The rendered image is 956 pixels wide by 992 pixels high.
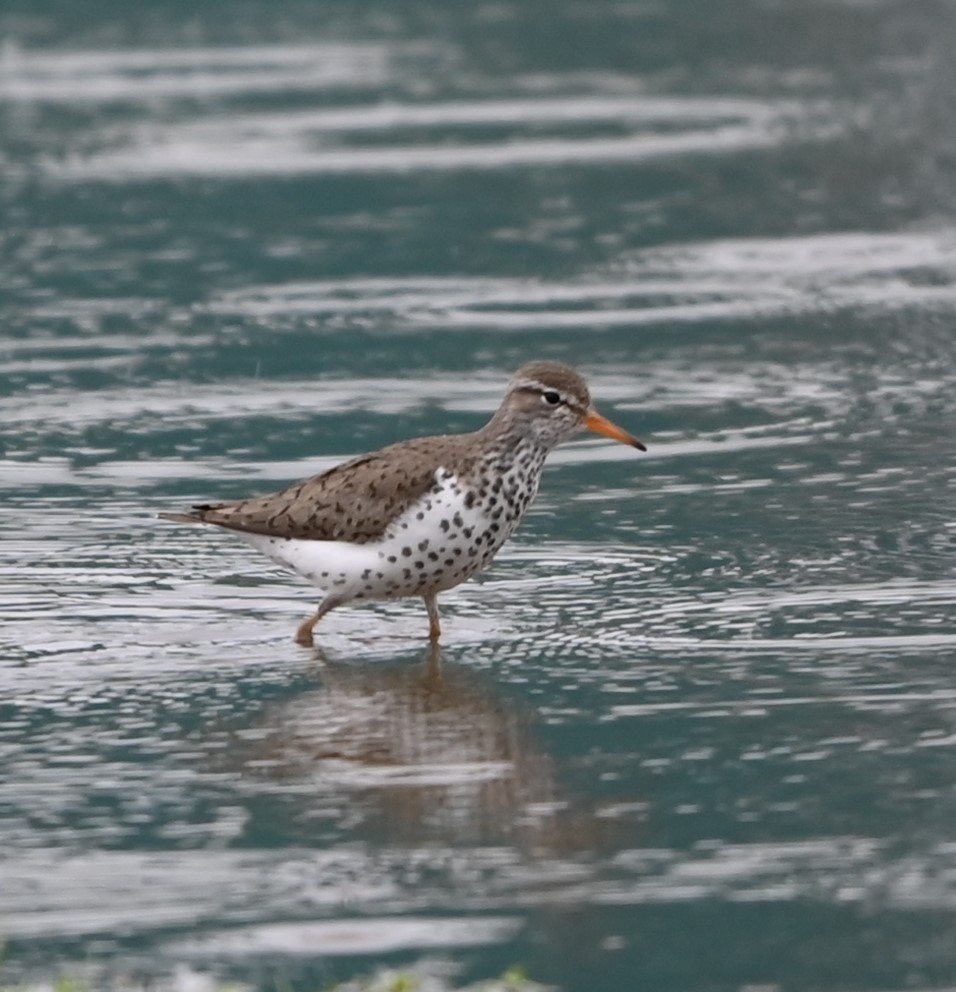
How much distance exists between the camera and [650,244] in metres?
15.4

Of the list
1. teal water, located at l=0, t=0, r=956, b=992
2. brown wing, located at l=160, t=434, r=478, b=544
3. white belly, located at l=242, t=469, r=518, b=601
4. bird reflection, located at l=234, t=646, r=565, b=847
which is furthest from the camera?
brown wing, located at l=160, t=434, r=478, b=544

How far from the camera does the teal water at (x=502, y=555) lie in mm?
6055

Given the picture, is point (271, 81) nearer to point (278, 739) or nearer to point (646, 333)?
point (646, 333)

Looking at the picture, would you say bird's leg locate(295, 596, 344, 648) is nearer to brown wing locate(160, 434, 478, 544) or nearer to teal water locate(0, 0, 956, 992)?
A: teal water locate(0, 0, 956, 992)

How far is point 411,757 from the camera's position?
721cm

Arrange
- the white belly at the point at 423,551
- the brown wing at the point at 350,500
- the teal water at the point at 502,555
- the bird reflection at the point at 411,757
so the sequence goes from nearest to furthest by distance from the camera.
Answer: the teal water at the point at 502,555, the bird reflection at the point at 411,757, the white belly at the point at 423,551, the brown wing at the point at 350,500

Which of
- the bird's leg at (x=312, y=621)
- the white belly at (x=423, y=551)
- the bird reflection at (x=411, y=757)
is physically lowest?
the bird reflection at (x=411, y=757)

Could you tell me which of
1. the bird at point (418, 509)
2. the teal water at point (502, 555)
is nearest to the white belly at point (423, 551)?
the bird at point (418, 509)

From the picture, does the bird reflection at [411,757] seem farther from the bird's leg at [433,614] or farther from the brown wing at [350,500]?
the brown wing at [350,500]

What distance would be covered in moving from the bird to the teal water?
26 centimetres

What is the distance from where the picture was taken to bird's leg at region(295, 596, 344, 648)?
834 cm

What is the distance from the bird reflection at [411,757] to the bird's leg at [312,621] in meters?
0.18

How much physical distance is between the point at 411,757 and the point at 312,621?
130 cm

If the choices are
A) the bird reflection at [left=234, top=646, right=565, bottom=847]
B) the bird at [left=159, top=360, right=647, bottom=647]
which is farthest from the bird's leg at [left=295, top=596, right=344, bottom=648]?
the bird reflection at [left=234, top=646, right=565, bottom=847]
